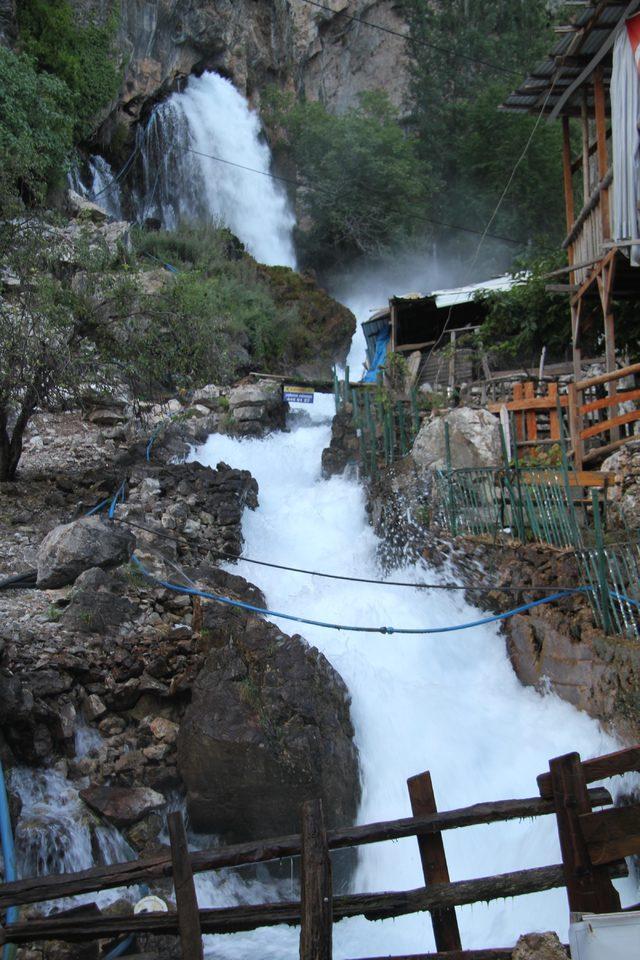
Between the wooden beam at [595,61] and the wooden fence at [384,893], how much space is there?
27.8 ft

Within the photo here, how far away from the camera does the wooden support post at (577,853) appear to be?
3.29 meters

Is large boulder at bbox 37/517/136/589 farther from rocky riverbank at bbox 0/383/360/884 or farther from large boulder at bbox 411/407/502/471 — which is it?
large boulder at bbox 411/407/502/471

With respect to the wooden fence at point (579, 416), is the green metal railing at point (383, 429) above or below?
above

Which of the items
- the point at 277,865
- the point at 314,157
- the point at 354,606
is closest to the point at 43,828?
the point at 277,865

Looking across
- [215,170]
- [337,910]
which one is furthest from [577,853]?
[215,170]

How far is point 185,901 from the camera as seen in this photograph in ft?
11.2

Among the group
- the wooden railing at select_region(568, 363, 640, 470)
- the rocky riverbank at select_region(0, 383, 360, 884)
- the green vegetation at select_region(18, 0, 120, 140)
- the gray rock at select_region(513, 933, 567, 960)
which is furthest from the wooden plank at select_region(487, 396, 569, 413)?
the green vegetation at select_region(18, 0, 120, 140)

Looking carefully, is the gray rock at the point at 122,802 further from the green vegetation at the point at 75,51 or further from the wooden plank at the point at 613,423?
the green vegetation at the point at 75,51

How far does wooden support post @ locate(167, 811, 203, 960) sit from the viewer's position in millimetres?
3391

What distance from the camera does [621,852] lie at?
3.24 metres

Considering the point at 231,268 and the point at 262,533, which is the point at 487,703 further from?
the point at 231,268

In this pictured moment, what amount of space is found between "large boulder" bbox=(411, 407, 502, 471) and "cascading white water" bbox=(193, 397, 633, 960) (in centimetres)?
129

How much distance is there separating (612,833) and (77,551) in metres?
5.88

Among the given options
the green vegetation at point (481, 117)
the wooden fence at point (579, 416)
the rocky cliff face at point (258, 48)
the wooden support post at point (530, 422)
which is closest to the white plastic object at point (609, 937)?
the wooden fence at point (579, 416)
